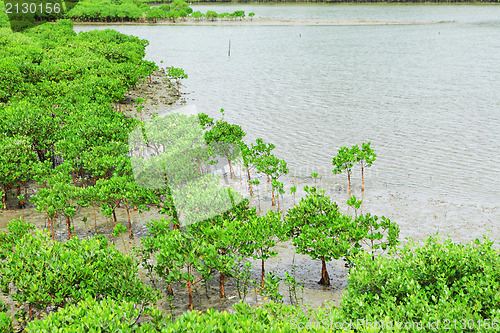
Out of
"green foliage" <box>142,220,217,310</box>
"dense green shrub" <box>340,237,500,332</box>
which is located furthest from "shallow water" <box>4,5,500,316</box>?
"green foliage" <box>142,220,217,310</box>

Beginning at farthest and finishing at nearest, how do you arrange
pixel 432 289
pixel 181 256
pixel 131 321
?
pixel 181 256
pixel 432 289
pixel 131 321

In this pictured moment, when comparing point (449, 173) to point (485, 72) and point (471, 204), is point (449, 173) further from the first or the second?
point (485, 72)

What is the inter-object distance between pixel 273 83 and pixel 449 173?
3242 cm

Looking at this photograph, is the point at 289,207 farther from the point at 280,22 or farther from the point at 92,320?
the point at 280,22

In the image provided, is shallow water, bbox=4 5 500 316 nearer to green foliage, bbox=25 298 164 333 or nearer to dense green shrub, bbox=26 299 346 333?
dense green shrub, bbox=26 299 346 333

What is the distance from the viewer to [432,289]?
12.6 metres

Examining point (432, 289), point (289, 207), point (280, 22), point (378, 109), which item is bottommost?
point (289, 207)

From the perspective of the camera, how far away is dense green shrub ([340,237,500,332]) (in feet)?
36.5

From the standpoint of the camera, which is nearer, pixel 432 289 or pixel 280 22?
pixel 432 289

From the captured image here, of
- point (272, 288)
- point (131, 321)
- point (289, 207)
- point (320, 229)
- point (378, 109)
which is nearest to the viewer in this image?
point (131, 321)

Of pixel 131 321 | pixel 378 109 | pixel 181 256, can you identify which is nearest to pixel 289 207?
pixel 181 256

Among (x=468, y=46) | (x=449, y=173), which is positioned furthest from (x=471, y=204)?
(x=468, y=46)

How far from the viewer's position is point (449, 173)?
28.8 m

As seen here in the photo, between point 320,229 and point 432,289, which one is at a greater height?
point 320,229
